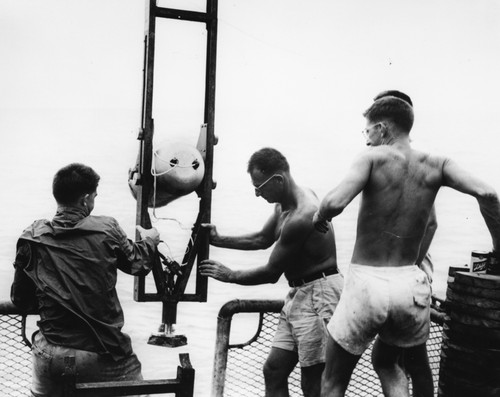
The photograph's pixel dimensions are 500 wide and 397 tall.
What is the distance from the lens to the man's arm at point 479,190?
10.5 feet

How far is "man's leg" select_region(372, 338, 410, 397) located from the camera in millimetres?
3506

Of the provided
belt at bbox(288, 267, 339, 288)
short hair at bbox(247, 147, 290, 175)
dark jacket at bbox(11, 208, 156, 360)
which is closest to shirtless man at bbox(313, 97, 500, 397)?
belt at bbox(288, 267, 339, 288)

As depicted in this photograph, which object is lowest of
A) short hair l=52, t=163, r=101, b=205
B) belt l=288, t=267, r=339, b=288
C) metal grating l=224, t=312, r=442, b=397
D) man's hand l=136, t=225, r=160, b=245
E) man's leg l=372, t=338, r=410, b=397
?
metal grating l=224, t=312, r=442, b=397

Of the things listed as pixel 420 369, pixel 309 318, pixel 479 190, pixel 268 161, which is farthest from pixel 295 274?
pixel 479 190

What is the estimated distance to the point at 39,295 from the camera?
3395 mm

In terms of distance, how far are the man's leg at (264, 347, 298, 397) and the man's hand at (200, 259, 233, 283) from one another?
566 mm

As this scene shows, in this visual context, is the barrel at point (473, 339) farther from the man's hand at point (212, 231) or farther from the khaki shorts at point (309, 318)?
the man's hand at point (212, 231)

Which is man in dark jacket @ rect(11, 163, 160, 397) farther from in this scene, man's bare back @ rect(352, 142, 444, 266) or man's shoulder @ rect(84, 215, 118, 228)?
man's bare back @ rect(352, 142, 444, 266)

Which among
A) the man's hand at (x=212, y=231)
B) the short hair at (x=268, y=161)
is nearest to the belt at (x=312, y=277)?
the man's hand at (x=212, y=231)

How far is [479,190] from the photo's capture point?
3.22 metres

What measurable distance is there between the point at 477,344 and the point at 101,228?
2.14 meters

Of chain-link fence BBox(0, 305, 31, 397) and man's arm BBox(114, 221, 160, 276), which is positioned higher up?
man's arm BBox(114, 221, 160, 276)

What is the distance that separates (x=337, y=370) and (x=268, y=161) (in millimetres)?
1390

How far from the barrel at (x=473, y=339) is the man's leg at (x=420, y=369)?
22 centimetres
